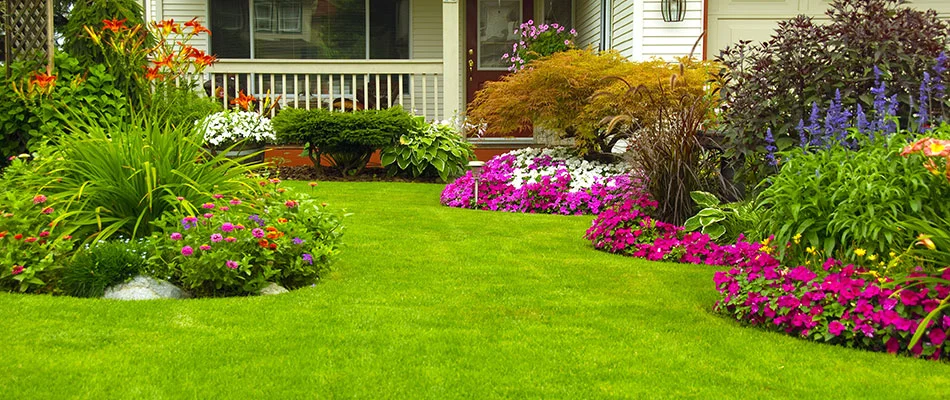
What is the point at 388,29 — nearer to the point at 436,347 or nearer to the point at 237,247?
the point at 237,247

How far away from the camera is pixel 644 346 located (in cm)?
387

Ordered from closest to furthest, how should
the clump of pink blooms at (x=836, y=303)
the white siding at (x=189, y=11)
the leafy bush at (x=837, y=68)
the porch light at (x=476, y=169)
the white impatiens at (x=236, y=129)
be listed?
the clump of pink blooms at (x=836, y=303)
the leafy bush at (x=837, y=68)
the porch light at (x=476, y=169)
the white impatiens at (x=236, y=129)
the white siding at (x=189, y=11)

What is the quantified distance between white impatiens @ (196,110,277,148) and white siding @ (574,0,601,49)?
4.96 meters

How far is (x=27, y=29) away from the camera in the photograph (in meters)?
9.02

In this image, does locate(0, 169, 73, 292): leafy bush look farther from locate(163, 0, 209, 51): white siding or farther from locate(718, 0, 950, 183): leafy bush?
locate(163, 0, 209, 51): white siding

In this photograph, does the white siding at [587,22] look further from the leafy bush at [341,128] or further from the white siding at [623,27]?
the leafy bush at [341,128]

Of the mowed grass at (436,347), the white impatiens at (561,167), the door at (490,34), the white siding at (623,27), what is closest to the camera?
the mowed grass at (436,347)

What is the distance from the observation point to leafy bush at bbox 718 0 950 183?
5555mm

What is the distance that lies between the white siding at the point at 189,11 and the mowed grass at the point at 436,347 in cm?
998

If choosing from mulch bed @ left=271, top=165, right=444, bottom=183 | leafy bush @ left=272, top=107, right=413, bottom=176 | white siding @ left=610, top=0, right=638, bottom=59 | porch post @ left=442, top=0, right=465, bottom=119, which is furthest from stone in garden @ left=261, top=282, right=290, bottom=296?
porch post @ left=442, top=0, right=465, bottom=119

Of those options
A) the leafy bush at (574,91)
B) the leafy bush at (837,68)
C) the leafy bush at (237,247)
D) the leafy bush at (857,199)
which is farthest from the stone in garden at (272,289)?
the leafy bush at (574,91)

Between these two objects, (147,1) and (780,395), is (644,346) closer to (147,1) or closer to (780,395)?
(780,395)

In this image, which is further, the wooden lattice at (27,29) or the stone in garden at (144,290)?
the wooden lattice at (27,29)

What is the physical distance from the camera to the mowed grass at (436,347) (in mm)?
3307
